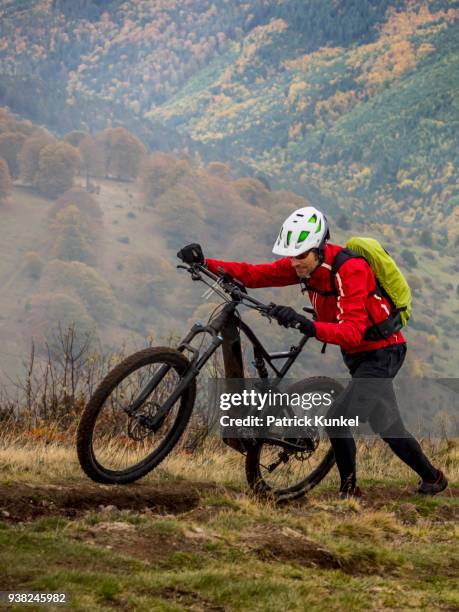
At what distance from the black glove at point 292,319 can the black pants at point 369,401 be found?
0.77 m

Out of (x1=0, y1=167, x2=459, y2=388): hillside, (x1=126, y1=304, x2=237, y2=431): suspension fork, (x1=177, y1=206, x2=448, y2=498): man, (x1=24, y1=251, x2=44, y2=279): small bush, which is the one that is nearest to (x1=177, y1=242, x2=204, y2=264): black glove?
(x1=177, y1=206, x2=448, y2=498): man

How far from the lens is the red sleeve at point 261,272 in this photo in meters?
6.71

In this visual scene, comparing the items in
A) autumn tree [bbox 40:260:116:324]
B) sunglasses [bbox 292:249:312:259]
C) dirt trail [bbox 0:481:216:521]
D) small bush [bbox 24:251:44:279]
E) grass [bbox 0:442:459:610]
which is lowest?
grass [bbox 0:442:459:610]

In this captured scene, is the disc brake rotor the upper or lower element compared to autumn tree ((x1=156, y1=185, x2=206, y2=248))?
lower

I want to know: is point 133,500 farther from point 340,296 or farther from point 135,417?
point 340,296

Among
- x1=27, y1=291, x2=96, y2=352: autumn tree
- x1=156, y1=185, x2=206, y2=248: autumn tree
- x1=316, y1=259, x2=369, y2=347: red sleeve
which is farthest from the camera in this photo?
x1=156, y1=185, x2=206, y2=248: autumn tree

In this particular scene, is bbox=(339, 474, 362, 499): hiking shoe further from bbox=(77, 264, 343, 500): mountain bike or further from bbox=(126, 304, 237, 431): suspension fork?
bbox=(126, 304, 237, 431): suspension fork

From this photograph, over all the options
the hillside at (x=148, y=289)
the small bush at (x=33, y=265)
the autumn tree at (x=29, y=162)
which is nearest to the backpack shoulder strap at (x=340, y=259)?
the hillside at (x=148, y=289)

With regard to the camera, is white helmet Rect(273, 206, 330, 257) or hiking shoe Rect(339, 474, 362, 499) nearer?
white helmet Rect(273, 206, 330, 257)

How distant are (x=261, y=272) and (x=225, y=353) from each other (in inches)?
24.3

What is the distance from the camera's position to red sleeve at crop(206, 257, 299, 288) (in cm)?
671

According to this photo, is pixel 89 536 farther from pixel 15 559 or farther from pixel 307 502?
pixel 307 502

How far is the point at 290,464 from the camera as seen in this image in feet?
23.2

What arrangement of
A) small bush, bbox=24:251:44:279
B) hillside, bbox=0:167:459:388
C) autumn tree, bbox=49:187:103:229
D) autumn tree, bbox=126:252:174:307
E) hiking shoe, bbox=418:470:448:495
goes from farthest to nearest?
autumn tree, bbox=49:187:103:229 → autumn tree, bbox=126:252:174:307 → small bush, bbox=24:251:44:279 → hillside, bbox=0:167:459:388 → hiking shoe, bbox=418:470:448:495
